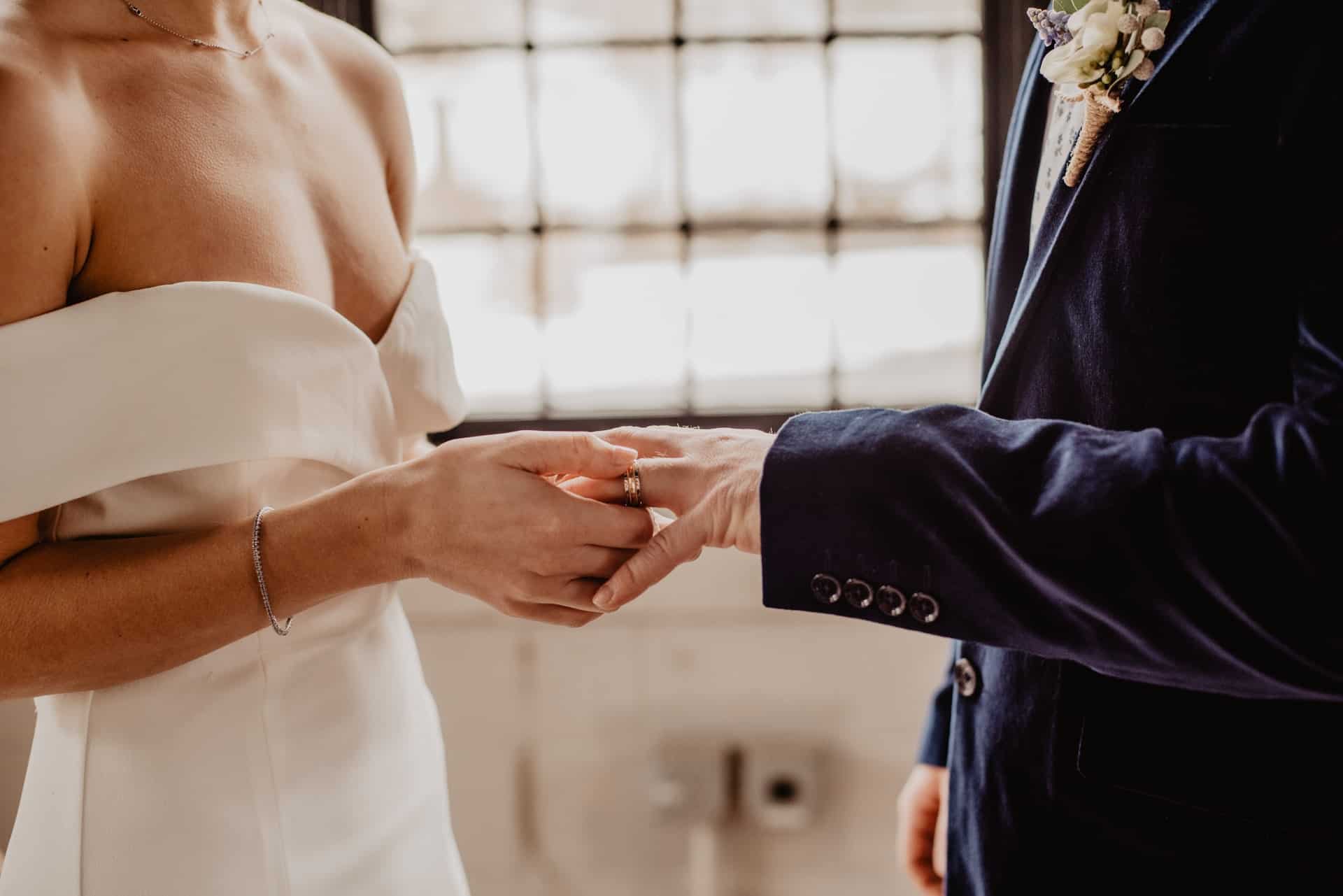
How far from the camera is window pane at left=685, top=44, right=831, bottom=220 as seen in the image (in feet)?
6.97

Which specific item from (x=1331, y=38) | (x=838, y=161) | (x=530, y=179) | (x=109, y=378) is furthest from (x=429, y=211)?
(x=1331, y=38)

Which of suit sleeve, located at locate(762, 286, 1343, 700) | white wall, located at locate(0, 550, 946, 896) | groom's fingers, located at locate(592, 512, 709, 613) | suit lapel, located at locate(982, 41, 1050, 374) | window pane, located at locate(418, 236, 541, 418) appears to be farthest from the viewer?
window pane, located at locate(418, 236, 541, 418)

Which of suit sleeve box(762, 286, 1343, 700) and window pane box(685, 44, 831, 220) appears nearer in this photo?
suit sleeve box(762, 286, 1343, 700)

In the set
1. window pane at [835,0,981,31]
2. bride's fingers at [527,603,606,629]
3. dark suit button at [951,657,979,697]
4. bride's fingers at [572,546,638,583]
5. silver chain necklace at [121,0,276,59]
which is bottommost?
dark suit button at [951,657,979,697]

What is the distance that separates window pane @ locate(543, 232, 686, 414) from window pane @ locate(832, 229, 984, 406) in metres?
0.37

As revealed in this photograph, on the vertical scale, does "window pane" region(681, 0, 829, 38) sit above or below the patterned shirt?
above

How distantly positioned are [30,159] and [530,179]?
1.46m

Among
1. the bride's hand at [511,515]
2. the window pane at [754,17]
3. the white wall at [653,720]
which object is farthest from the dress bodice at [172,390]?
the window pane at [754,17]

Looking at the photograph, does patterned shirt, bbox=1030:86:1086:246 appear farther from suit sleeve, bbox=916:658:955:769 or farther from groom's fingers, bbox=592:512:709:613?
suit sleeve, bbox=916:658:955:769

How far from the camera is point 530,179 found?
218 cm

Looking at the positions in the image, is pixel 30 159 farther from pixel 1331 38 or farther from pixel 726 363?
pixel 726 363

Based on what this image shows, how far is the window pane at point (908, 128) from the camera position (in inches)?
83.2

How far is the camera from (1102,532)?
2.26ft

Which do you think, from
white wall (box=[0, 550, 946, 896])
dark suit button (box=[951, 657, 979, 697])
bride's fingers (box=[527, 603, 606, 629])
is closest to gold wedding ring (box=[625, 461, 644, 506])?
bride's fingers (box=[527, 603, 606, 629])
